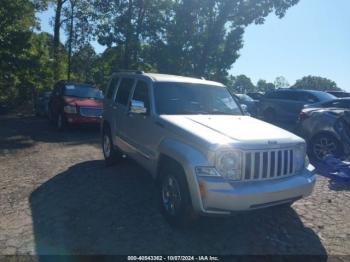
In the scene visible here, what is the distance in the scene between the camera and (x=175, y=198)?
4559 mm

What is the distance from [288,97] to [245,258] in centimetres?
1285

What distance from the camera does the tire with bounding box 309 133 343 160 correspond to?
323 inches

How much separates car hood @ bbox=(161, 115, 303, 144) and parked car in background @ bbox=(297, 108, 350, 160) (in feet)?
12.1

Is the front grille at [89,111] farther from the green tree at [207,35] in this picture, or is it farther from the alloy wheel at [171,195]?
the green tree at [207,35]

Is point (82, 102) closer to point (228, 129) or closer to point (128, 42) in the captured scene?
point (228, 129)

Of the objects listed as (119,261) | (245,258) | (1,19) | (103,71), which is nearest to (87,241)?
(119,261)

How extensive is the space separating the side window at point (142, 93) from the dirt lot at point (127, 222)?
1584mm

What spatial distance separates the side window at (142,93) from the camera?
5764 mm

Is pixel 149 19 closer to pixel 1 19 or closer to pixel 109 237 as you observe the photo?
pixel 1 19

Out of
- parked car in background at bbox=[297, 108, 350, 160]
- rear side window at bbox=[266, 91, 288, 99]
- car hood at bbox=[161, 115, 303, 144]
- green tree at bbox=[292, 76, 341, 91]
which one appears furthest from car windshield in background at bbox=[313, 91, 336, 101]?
green tree at bbox=[292, 76, 341, 91]

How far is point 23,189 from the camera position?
6207mm

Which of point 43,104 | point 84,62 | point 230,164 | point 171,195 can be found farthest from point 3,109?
point 230,164

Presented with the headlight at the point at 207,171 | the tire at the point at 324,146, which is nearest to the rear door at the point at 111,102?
the headlight at the point at 207,171

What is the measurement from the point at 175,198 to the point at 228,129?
1157 mm
